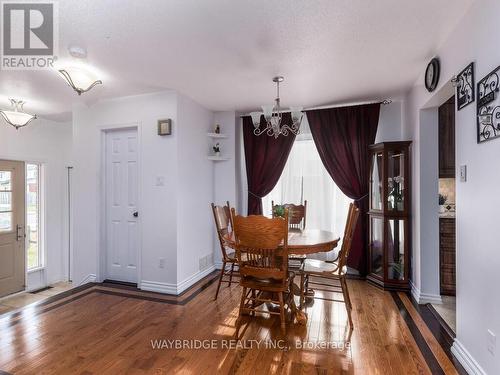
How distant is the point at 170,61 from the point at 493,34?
7.78 feet

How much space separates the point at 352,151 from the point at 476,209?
2.17 metres

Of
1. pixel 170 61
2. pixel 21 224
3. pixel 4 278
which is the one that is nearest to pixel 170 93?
pixel 170 61

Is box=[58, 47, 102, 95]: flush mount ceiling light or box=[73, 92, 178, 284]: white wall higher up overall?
box=[58, 47, 102, 95]: flush mount ceiling light

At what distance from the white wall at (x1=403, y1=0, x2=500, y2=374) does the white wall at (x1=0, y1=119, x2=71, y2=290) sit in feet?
18.8

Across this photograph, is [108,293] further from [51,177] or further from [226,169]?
[51,177]

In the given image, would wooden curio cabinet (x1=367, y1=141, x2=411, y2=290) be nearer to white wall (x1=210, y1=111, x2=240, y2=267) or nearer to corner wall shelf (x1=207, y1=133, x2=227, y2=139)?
white wall (x1=210, y1=111, x2=240, y2=267)

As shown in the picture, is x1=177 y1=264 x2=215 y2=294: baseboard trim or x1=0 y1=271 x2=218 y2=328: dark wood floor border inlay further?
x1=177 y1=264 x2=215 y2=294: baseboard trim

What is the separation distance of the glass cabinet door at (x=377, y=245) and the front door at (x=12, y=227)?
18.1 feet

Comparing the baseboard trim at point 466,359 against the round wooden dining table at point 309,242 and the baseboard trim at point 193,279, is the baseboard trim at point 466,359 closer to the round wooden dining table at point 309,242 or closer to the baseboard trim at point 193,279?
the round wooden dining table at point 309,242

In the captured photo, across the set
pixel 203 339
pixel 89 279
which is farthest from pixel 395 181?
pixel 89 279

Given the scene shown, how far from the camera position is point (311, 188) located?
4.05 metres

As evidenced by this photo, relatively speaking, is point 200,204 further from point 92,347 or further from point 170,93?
point 92,347

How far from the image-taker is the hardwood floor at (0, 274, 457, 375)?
6.24ft

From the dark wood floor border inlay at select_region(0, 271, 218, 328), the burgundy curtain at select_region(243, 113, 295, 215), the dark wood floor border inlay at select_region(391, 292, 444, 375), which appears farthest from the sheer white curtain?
the dark wood floor border inlay at select_region(0, 271, 218, 328)
